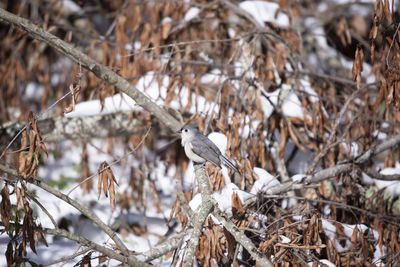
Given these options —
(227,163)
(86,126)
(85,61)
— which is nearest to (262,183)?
(227,163)

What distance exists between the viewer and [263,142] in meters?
2.99

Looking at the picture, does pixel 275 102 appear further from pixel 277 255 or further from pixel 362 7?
pixel 362 7

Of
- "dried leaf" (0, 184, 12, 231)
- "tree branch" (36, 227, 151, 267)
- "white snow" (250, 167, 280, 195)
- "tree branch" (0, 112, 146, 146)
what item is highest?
"tree branch" (0, 112, 146, 146)

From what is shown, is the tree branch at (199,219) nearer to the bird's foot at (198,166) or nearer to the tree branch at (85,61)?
the bird's foot at (198,166)

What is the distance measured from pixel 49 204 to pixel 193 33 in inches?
84.4

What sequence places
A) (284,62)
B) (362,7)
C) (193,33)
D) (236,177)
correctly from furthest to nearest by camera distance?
1. (362,7)
2. (193,33)
3. (284,62)
4. (236,177)

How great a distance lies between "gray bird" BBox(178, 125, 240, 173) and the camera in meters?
2.60

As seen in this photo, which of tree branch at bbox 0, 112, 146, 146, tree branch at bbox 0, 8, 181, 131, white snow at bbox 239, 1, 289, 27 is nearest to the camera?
tree branch at bbox 0, 8, 181, 131

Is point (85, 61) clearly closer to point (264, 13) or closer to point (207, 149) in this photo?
point (207, 149)

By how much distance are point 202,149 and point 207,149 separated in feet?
0.12

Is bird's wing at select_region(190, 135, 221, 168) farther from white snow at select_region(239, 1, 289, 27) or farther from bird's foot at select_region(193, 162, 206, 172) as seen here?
white snow at select_region(239, 1, 289, 27)

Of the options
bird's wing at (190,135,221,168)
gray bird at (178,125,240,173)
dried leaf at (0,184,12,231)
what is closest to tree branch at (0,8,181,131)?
gray bird at (178,125,240,173)

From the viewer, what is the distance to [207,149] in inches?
104

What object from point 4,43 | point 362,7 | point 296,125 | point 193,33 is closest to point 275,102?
point 296,125
